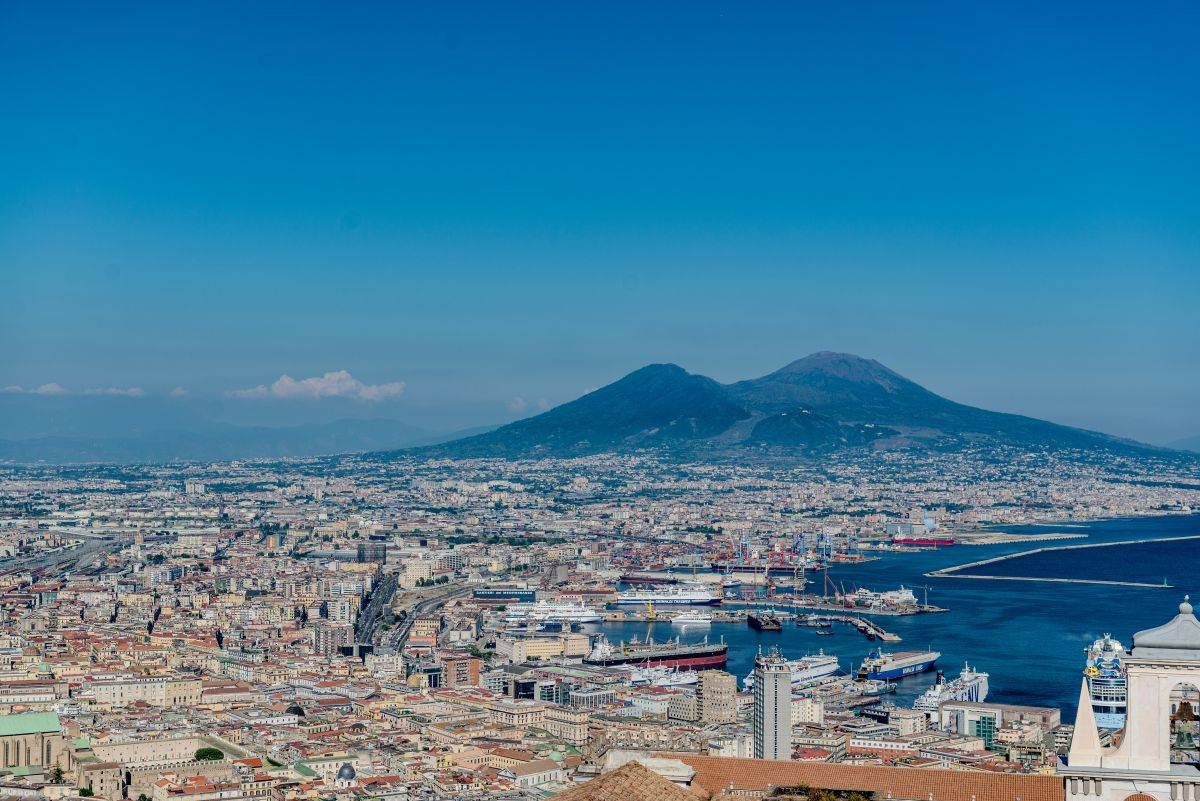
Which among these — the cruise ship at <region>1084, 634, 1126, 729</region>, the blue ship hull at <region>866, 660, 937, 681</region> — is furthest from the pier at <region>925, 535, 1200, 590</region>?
the cruise ship at <region>1084, 634, 1126, 729</region>

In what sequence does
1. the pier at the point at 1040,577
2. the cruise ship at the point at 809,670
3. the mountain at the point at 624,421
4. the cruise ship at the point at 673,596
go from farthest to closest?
the mountain at the point at 624,421 → the pier at the point at 1040,577 → the cruise ship at the point at 673,596 → the cruise ship at the point at 809,670

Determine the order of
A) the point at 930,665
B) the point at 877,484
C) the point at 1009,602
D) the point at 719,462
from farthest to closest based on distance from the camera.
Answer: the point at 719,462 < the point at 877,484 < the point at 1009,602 < the point at 930,665

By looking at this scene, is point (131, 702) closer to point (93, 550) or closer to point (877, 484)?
point (93, 550)

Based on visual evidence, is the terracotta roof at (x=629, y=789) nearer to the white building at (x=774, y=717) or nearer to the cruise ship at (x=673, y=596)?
the white building at (x=774, y=717)

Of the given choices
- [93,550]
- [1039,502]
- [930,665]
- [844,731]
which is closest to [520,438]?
[1039,502]

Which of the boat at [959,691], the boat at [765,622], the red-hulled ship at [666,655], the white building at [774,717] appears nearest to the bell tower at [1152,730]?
the white building at [774,717]

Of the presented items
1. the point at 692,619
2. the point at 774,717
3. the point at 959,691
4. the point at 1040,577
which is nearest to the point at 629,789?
the point at 774,717

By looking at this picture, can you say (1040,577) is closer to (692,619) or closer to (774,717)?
(692,619)
